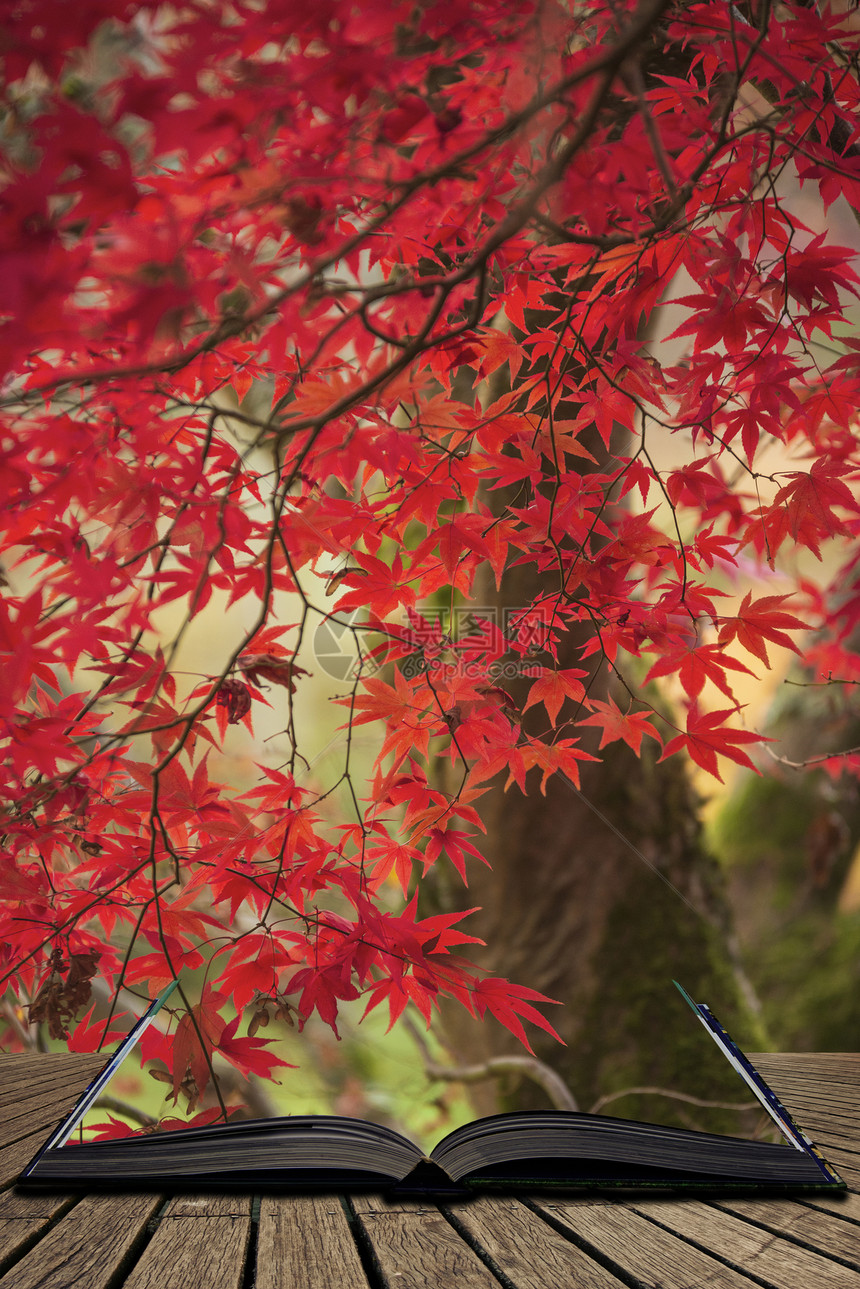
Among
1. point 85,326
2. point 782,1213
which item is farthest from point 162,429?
point 782,1213

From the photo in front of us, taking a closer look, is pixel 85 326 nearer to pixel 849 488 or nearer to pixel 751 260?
pixel 751 260

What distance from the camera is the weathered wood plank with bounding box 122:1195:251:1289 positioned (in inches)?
20.1

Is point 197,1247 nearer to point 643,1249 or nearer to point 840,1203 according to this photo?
point 643,1249

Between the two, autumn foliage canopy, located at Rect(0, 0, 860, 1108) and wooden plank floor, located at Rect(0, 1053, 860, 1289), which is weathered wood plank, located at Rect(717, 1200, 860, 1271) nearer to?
wooden plank floor, located at Rect(0, 1053, 860, 1289)

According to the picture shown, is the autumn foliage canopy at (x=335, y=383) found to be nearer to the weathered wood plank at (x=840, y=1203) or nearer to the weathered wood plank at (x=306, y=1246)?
the weathered wood plank at (x=306, y=1246)

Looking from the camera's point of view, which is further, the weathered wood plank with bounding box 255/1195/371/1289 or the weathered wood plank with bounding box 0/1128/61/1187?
the weathered wood plank with bounding box 0/1128/61/1187

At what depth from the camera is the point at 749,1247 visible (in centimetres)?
58

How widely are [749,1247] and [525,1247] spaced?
167 mm

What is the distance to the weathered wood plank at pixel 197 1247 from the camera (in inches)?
20.1

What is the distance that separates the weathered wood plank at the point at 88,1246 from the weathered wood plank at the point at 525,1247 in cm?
24

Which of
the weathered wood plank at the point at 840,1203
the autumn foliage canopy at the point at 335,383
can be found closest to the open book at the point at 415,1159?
the weathered wood plank at the point at 840,1203

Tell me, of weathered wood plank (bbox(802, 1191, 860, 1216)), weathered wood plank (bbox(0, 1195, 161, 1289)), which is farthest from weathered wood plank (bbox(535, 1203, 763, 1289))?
weathered wood plank (bbox(0, 1195, 161, 1289))

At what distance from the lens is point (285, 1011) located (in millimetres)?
772

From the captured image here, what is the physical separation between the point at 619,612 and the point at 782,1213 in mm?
596
